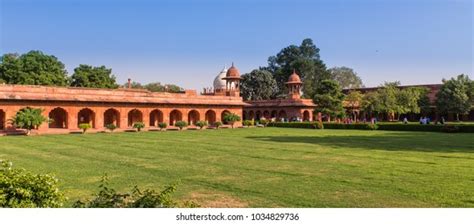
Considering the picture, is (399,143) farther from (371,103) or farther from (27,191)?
(371,103)

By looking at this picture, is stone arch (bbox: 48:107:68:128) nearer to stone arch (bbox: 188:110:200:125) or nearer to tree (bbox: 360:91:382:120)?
stone arch (bbox: 188:110:200:125)

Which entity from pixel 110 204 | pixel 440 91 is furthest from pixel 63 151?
pixel 440 91

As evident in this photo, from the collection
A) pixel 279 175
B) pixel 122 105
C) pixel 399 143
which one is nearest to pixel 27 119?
pixel 122 105

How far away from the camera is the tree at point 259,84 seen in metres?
51.3

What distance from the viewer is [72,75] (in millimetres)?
38906

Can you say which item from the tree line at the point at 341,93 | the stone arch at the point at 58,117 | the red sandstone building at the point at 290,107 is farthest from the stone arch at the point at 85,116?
the red sandstone building at the point at 290,107

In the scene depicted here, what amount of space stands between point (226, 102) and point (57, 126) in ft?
45.2

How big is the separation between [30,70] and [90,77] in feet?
17.6

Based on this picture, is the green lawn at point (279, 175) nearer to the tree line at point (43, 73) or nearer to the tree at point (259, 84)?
the tree line at point (43, 73)

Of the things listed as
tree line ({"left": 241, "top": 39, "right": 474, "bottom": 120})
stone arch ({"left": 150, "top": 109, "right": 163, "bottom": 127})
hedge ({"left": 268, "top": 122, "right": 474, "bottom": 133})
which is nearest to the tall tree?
tree line ({"left": 241, "top": 39, "right": 474, "bottom": 120})

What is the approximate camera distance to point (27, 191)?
345 centimetres

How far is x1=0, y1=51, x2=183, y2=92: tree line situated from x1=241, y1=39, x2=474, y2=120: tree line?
1822cm

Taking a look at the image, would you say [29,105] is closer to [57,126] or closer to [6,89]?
[6,89]

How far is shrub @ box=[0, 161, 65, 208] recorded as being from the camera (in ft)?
11.3
